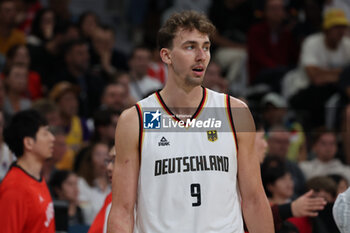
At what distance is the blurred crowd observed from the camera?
9812mm

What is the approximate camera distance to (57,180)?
880cm

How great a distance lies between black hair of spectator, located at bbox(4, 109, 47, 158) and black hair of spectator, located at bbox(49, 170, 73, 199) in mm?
2135

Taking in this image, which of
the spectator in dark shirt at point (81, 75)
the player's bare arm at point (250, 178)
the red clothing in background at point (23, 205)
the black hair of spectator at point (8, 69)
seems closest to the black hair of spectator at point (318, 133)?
the spectator in dark shirt at point (81, 75)

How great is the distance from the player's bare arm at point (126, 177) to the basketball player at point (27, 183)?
1.35 m

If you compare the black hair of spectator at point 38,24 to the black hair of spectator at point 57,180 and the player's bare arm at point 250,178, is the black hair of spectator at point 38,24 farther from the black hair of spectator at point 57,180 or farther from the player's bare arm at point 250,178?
the player's bare arm at point 250,178

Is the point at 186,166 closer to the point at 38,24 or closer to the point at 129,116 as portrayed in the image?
the point at 129,116

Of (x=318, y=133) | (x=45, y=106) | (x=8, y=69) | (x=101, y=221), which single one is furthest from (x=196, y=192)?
(x=8, y=69)

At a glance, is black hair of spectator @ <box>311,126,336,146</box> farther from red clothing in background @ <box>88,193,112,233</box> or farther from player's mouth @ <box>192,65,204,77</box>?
player's mouth @ <box>192,65,204,77</box>

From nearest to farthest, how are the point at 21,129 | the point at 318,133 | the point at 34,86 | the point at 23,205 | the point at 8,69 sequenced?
the point at 23,205 < the point at 21,129 < the point at 8,69 < the point at 318,133 < the point at 34,86

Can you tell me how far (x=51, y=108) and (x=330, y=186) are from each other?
4424 millimetres

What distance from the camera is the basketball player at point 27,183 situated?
5957 mm

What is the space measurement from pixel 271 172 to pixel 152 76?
18.9 ft

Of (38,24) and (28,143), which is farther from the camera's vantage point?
(38,24)

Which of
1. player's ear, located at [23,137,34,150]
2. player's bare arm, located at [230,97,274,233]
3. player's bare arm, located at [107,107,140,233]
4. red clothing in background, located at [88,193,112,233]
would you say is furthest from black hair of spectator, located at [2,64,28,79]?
player's bare arm, located at [230,97,274,233]
